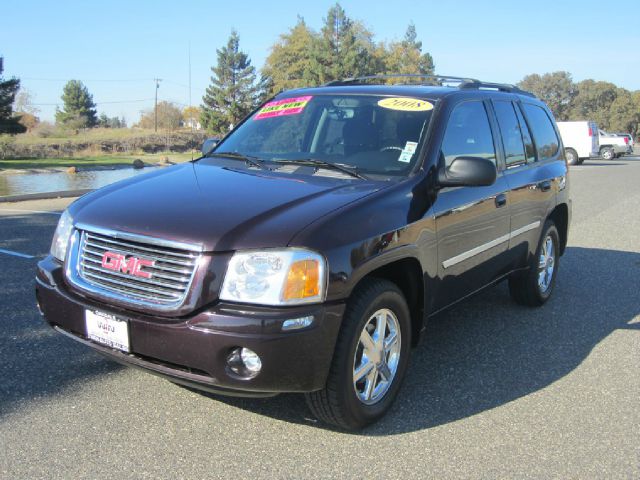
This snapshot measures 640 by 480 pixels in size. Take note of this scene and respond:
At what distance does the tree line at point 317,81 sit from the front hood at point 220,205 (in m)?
56.9

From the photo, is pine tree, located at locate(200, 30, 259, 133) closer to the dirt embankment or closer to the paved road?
the dirt embankment

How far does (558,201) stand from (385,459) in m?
3.54

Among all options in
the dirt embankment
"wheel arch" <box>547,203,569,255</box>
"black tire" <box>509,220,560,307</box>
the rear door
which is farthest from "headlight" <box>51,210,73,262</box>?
the dirt embankment

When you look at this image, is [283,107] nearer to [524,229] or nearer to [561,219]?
[524,229]

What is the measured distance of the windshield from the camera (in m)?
3.81

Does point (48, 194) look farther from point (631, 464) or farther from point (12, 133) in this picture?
point (12, 133)

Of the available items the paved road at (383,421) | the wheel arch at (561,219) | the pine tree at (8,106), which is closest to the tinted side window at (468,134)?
the paved road at (383,421)

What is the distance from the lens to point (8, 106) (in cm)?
4019

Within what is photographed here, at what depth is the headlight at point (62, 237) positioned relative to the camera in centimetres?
329

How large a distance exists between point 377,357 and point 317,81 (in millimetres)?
69204

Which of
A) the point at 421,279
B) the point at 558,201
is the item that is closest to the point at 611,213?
the point at 558,201

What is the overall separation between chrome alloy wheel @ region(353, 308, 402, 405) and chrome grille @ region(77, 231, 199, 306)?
91 cm

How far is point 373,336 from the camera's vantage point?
126 inches

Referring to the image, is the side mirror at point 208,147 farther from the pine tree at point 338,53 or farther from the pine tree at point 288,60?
the pine tree at point 288,60
